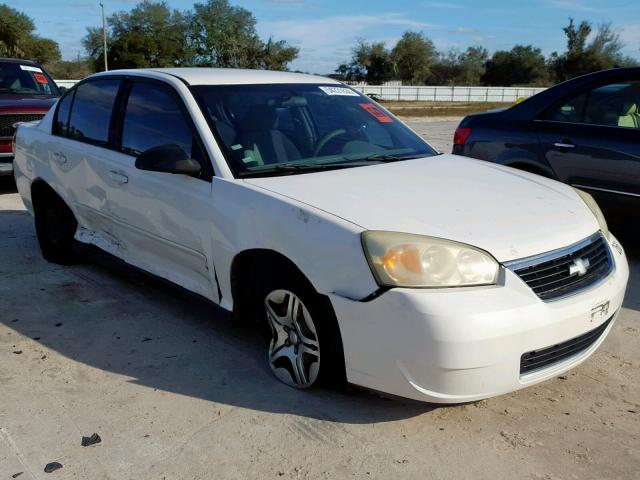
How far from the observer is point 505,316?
268cm

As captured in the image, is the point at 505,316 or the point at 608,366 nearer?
the point at 505,316

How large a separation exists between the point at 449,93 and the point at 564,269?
52.8 meters

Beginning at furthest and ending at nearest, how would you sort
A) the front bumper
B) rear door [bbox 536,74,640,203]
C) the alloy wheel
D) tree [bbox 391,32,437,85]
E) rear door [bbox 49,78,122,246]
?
1. tree [bbox 391,32,437,85]
2. rear door [bbox 536,74,640,203]
3. rear door [bbox 49,78,122,246]
4. the alloy wheel
5. the front bumper

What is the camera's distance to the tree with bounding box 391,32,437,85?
8375cm

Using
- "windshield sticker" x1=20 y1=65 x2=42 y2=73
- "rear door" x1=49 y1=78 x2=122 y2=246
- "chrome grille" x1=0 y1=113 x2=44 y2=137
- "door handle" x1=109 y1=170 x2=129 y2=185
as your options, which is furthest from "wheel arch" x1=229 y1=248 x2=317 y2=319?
"windshield sticker" x1=20 y1=65 x2=42 y2=73

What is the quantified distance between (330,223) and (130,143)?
6.48 feet

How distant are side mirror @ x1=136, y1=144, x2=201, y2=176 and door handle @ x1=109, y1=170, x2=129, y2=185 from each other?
65 cm

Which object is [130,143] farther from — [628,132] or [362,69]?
[362,69]

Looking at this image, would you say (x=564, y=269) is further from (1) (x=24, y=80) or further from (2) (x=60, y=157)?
(1) (x=24, y=80)

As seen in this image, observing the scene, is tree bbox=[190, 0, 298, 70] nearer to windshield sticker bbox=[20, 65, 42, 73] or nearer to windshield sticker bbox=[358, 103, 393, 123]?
windshield sticker bbox=[20, 65, 42, 73]

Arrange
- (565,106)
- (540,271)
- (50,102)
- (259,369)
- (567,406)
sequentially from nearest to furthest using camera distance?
(540,271)
(567,406)
(259,369)
(565,106)
(50,102)

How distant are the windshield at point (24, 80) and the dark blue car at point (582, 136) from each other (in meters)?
7.18

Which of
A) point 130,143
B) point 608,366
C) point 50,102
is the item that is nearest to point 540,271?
point 608,366

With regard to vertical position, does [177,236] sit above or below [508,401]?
above
